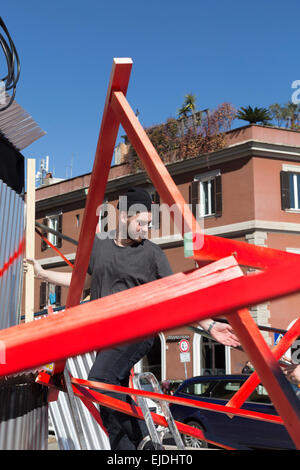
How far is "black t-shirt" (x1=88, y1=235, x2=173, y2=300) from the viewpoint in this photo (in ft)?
9.55

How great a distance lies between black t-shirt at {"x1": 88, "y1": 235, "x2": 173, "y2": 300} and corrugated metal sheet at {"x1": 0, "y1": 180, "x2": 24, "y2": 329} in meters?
0.44

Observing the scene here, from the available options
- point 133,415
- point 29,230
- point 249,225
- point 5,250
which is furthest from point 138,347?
point 249,225

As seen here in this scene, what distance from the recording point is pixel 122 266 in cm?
292

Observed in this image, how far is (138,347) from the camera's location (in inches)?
108

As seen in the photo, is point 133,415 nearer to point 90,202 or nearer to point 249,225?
point 90,202

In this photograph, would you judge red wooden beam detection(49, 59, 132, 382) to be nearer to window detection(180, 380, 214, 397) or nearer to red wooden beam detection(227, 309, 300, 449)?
red wooden beam detection(227, 309, 300, 449)

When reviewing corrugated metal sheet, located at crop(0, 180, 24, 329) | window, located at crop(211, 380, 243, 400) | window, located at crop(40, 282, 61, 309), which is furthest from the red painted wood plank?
window, located at crop(40, 282, 61, 309)

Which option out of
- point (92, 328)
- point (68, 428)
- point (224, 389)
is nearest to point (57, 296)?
point (224, 389)

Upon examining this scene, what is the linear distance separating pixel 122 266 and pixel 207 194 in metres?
21.7

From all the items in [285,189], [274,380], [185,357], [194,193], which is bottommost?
[185,357]

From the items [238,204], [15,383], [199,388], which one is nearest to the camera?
[15,383]

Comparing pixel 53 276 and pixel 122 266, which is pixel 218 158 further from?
pixel 122 266

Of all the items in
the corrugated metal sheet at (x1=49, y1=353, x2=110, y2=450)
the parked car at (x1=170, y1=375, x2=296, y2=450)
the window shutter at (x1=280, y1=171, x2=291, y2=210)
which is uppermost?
the window shutter at (x1=280, y1=171, x2=291, y2=210)

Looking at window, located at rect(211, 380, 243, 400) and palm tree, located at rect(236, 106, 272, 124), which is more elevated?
palm tree, located at rect(236, 106, 272, 124)
